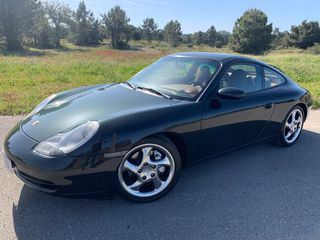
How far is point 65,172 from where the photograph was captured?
247cm

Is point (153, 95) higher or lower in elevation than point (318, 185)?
higher

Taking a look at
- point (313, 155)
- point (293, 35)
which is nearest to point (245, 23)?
point (293, 35)

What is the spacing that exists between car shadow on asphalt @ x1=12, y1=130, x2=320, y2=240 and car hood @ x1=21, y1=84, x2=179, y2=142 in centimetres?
66

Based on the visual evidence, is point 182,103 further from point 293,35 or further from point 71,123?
point 293,35

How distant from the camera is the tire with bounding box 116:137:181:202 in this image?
2764mm

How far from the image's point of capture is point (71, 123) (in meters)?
2.84

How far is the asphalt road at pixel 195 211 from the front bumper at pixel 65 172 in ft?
0.85

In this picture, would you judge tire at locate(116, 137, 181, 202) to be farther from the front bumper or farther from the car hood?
the car hood

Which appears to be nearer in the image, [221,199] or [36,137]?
[36,137]

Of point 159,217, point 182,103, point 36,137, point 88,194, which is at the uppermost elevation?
point 182,103

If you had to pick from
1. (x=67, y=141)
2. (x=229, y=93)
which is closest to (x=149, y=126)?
(x=67, y=141)

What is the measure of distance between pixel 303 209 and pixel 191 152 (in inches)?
46.3

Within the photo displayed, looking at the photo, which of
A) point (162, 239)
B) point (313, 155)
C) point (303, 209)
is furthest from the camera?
point (313, 155)

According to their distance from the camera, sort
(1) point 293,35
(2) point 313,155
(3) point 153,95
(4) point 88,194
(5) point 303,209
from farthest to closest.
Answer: (1) point 293,35
(2) point 313,155
(3) point 153,95
(5) point 303,209
(4) point 88,194
